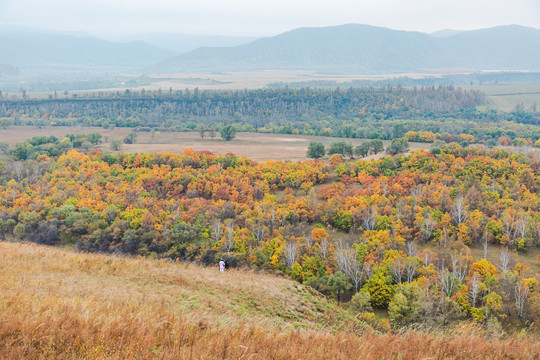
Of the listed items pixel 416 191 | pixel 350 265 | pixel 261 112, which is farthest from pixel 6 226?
pixel 261 112

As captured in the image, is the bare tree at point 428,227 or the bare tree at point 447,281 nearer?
the bare tree at point 447,281

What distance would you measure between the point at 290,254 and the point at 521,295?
63.8 ft

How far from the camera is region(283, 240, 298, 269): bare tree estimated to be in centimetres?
3966

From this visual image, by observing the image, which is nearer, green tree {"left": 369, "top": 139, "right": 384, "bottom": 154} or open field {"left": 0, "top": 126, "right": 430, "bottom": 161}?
green tree {"left": 369, "top": 139, "right": 384, "bottom": 154}

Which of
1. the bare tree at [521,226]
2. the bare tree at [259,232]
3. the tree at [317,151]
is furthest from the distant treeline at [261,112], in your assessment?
the bare tree at [259,232]

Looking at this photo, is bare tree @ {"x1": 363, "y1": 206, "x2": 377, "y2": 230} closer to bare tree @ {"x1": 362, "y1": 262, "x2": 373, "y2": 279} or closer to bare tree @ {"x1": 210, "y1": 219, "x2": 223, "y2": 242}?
bare tree @ {"x1": 362, "y1": 262, "x2": 373, "y2": 279}

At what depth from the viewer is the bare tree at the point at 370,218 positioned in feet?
160

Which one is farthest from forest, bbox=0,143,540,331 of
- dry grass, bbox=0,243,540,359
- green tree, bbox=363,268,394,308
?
dry grass, bbox=0,243,540,359

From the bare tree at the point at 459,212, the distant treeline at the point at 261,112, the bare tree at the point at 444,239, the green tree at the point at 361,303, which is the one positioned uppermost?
the distant treeline at the point at 261,112

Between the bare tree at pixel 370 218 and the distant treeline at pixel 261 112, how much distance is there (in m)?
89.8

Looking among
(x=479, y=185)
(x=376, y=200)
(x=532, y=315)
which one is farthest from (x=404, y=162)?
(x=532, y=315)

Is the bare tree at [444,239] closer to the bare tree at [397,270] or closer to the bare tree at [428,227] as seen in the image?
the bare tree at [428,227]

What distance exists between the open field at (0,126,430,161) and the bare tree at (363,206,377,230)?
47.1 metres

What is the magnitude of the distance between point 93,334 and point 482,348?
8.90 meters
